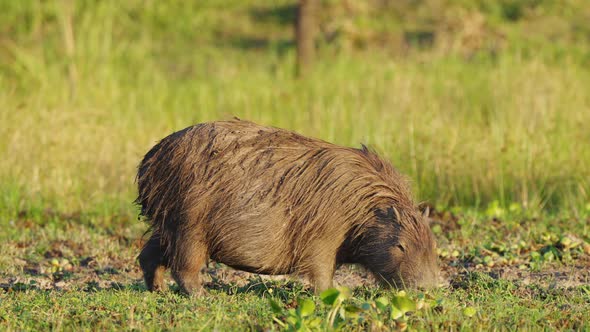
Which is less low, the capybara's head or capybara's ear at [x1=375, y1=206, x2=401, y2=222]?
capybara's ear at [x1=375, y1=206, x2=401, y2=222]

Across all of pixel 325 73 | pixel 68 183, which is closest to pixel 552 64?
pixel 325 73

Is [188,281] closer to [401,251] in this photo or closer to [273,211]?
[273,211]

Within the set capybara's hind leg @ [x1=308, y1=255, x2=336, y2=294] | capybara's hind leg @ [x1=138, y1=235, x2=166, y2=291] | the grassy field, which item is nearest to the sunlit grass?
the grassy field

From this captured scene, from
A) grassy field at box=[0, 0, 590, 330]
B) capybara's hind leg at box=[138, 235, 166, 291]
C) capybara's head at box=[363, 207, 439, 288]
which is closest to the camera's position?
grassy field at box=[0, 0, 590, 330]

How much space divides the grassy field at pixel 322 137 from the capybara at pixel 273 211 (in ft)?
0.62

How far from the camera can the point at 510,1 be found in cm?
1698

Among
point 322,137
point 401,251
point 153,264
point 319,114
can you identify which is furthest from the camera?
point 319,114

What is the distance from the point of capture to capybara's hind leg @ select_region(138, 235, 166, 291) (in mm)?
4883

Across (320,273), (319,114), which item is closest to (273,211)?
A: (320,273)

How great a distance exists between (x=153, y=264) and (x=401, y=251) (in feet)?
4.36

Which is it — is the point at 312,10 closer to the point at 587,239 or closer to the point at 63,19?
the point at 63,19

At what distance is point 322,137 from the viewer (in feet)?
29.1

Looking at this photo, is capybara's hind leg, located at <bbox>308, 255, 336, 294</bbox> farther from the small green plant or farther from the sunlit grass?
the sunlit grass

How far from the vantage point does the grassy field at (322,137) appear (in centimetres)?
439
